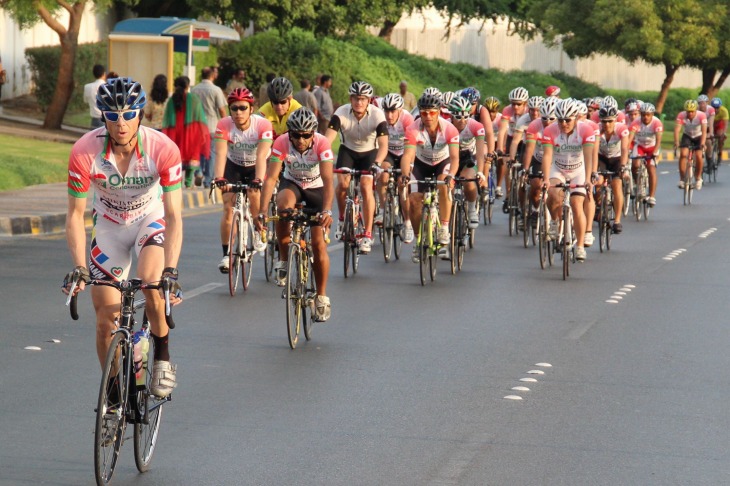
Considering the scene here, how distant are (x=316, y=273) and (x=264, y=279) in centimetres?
361

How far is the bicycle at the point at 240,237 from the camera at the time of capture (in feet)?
44.5

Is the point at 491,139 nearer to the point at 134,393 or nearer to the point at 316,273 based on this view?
the point at 316,273

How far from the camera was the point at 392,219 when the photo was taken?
16781 millimetres

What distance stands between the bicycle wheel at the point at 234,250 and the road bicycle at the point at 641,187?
35.4 ft

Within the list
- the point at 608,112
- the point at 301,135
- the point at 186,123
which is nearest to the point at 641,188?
the point at 608,112

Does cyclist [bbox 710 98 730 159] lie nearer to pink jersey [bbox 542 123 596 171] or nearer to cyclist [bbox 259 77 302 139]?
pink jersey [bbox 542 123 596 171]

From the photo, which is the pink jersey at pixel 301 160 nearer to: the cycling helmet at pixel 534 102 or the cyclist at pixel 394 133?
the cyclist at pixel 394 133

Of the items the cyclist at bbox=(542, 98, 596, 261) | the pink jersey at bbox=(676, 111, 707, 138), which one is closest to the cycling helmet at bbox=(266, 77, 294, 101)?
the cyclist at bbox=(542, 98, 596, 261)

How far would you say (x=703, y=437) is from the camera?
823cm

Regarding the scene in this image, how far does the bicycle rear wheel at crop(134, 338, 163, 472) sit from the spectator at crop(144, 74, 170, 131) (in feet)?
50.2

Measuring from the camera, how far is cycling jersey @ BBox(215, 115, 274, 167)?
14.3 m

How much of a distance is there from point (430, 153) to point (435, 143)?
0.13m

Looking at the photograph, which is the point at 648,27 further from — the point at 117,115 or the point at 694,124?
the point at 117,115

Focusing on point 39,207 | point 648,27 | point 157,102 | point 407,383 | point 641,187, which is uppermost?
point 648,27
